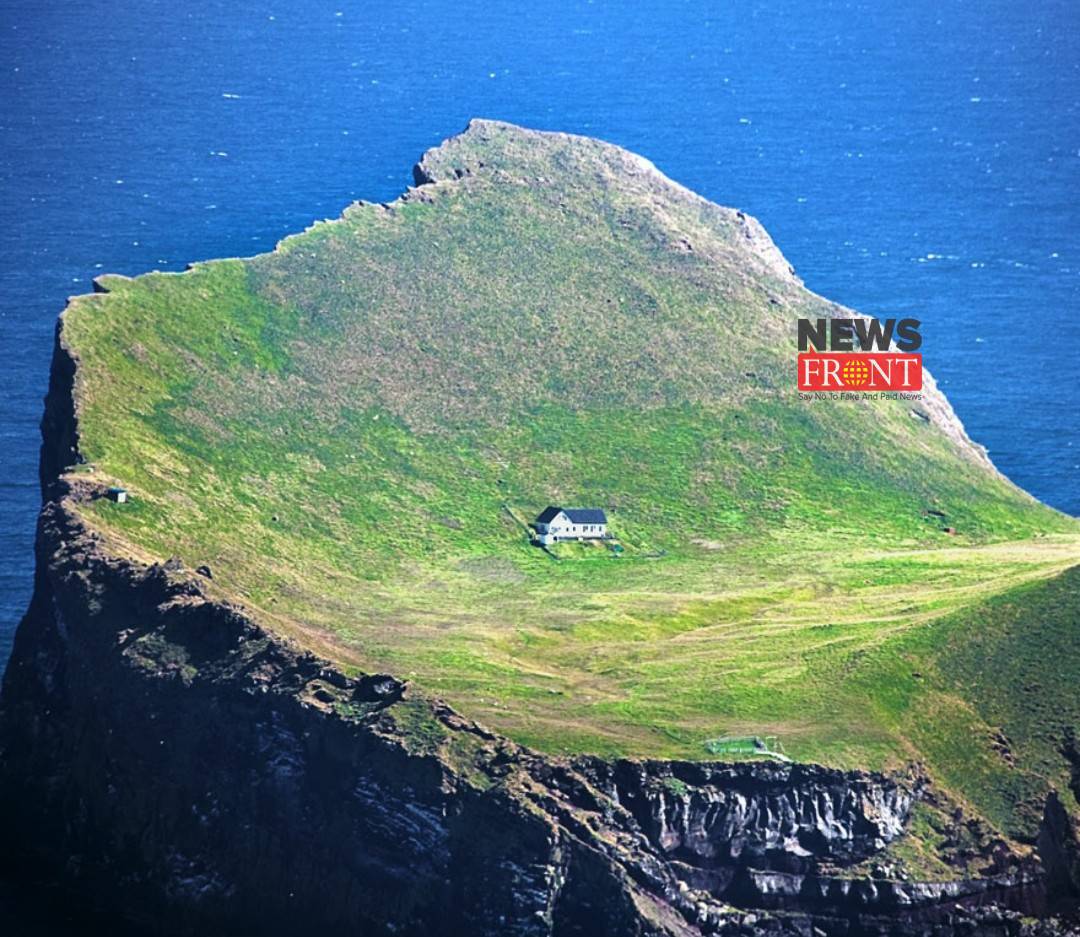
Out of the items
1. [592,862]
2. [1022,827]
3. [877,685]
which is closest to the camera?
[592,862]

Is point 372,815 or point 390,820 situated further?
point 372,815

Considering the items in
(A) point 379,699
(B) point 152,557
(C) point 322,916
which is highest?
(B) point 152,557

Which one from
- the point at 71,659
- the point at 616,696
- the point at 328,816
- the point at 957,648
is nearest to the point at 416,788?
the point at 328,816

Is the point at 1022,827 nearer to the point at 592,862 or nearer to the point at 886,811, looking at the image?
the point at 886,811

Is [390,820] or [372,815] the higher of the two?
[372,815]

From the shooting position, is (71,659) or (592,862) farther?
(71,659)

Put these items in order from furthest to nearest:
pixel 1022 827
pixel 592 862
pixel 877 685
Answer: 1. pixel 877 685
2. pixel 1022 827
3. pixel 592 862

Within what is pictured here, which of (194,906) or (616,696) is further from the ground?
(616,696)
